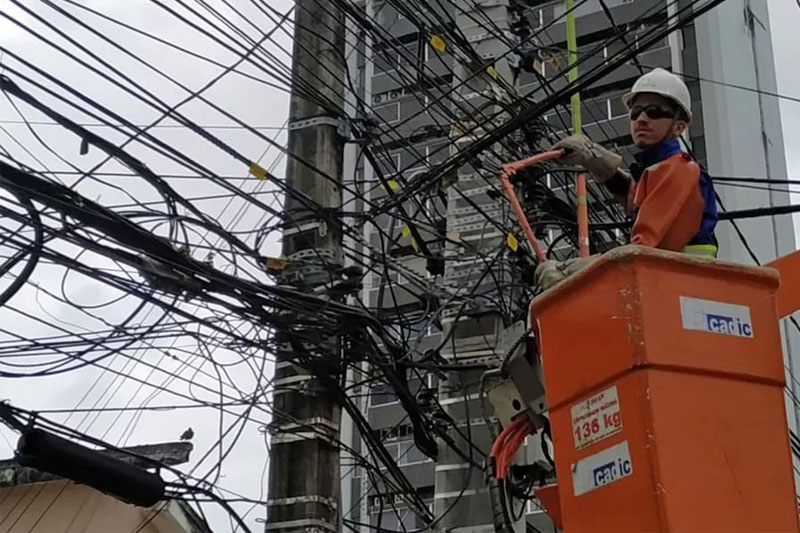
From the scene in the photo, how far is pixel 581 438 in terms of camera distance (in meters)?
3.37

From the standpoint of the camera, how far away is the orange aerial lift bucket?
10.2 feet

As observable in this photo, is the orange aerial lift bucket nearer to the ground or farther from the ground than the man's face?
nearer to the ground

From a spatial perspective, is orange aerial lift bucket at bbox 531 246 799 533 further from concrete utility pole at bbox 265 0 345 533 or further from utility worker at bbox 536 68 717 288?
concrete utility pole at bbox 265 0 345 533

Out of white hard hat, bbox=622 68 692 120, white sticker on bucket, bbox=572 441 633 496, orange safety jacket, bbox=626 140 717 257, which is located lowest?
white sticker on bucket, bbox=572 441 633 496

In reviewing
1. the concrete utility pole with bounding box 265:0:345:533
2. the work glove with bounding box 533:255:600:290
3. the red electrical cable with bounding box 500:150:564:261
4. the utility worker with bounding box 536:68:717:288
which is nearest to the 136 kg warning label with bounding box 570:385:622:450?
the utility worker with bounding box 536:68:717:288

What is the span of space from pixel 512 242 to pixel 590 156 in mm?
1985

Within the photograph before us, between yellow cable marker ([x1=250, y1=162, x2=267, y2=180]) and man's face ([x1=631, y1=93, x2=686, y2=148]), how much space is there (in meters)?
2.50

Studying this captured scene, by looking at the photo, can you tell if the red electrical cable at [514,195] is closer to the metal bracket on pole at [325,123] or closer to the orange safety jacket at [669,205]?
the orange safety jacket at [669,205]

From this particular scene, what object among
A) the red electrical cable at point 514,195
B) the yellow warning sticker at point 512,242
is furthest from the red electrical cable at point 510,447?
the yellow warning sticker at point 512,242

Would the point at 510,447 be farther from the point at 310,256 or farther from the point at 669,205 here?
the point at 310,256

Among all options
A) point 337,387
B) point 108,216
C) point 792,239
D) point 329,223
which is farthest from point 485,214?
point 792,239

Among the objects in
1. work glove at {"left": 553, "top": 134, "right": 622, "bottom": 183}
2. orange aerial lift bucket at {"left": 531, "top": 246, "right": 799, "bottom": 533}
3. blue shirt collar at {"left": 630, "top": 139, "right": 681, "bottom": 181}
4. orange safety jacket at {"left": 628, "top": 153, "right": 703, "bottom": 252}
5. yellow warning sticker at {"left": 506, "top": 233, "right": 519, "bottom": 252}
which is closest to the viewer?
orange aerial lift bucket at {"left": 531, "top": 246, "right": 799, "bottom": 533}

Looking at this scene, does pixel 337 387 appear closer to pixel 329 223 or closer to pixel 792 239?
pixel 329 223

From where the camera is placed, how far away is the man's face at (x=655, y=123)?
424 centimetres
